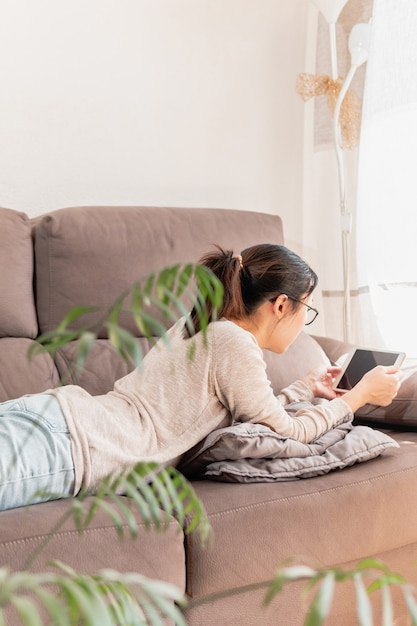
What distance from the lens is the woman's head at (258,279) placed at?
170cm

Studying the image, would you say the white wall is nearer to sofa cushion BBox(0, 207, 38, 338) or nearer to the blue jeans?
sofa cushion BBox(0, 207, 38, 338)

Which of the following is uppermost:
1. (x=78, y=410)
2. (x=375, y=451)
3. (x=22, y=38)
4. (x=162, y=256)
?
(x=22, y=38)

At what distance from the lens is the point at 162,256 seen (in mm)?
2205

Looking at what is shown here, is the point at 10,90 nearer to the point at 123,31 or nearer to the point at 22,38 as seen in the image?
the point at 22,38

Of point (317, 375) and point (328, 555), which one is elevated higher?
point (317, 375)

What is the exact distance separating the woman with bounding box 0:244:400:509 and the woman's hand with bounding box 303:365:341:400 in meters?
0.20

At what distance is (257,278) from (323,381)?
18.0 inches

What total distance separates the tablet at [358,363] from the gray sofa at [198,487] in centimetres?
9

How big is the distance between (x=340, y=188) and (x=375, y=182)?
0.12 meters

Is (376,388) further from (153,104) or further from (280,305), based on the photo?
(153,104)

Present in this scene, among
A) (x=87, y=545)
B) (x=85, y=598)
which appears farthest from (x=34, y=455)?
(x=85, y=598)

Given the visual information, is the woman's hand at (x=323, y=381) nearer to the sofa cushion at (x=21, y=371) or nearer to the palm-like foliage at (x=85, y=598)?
the sofa cushion at (x=21, y=371)

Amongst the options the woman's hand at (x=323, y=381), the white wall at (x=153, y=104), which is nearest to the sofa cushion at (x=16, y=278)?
the white wall at (x=153, y=104)

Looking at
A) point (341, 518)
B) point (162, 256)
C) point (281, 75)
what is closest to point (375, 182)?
point (281, 75)
